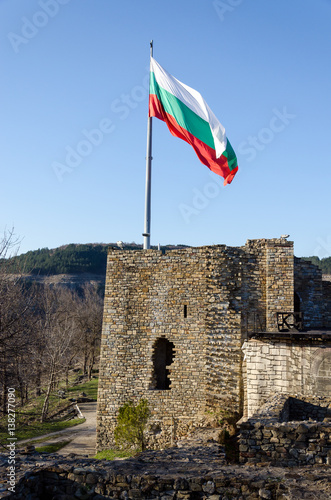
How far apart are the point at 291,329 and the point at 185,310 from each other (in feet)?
12.4

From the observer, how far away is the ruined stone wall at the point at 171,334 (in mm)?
15688

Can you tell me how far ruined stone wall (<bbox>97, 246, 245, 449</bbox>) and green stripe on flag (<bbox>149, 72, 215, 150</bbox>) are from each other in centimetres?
450

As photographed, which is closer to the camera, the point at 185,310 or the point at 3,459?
the point at 3,459

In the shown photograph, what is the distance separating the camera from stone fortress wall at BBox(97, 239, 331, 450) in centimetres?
1567

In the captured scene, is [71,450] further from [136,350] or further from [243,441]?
[243,441]

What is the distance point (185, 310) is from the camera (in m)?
16.4

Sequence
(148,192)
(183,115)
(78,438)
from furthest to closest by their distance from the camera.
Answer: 1. (78,438)
2. (148,192)
3. (183,115)

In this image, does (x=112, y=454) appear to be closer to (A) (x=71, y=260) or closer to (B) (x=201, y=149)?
(B) (x=201, y=149)

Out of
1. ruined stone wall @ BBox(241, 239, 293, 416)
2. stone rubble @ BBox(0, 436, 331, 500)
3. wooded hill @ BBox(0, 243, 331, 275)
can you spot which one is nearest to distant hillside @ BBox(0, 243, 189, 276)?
wooded hill @ BBox(0, 243, 331, 275)

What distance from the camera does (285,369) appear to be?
13312 millimetres

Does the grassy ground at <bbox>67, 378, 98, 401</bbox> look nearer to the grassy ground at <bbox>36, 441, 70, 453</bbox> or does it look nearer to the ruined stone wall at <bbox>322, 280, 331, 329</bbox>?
the grassy ground at <bbox>36, 441, 70, 453</bbox>

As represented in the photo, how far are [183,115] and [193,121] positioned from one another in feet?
1.72

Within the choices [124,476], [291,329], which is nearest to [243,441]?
[124,476]

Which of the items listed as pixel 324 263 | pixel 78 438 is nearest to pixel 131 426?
pixel 78 438
